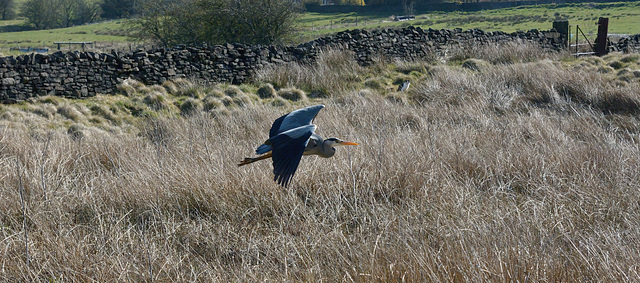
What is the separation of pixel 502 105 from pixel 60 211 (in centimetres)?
646

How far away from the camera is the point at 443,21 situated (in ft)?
150

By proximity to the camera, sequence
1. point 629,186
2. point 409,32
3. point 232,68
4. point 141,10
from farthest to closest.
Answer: point 141,10
point 409,32
point 232,68
point 629,186

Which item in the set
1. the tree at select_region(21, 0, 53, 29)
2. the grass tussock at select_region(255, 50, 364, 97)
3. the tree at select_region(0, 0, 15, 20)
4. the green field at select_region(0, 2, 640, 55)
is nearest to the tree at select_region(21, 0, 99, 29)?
the tree at select_region(21, 0, 53, 29)

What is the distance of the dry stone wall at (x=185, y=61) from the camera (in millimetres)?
9766

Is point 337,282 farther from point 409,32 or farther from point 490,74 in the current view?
point 409,32

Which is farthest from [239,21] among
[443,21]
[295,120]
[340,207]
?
[443,21]

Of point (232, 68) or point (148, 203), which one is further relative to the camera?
point (232, 68)

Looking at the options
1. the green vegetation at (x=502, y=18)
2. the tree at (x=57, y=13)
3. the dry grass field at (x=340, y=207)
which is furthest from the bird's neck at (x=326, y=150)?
the tree at (x=57, y=13)

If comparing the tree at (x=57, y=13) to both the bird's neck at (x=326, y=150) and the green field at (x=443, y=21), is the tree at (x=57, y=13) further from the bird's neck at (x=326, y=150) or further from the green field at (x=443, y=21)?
the bird's neck at (x=326, y=150)

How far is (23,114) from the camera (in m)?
8.77

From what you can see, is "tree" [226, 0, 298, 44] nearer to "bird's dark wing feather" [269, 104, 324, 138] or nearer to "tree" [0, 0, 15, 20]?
"bird's dark wing feather" [269, 104, 324, 138]

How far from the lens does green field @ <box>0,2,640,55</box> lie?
40444 mm

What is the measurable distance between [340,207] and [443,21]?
44.5 meters

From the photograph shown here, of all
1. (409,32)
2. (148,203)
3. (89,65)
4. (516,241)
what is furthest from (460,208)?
(409,32)
